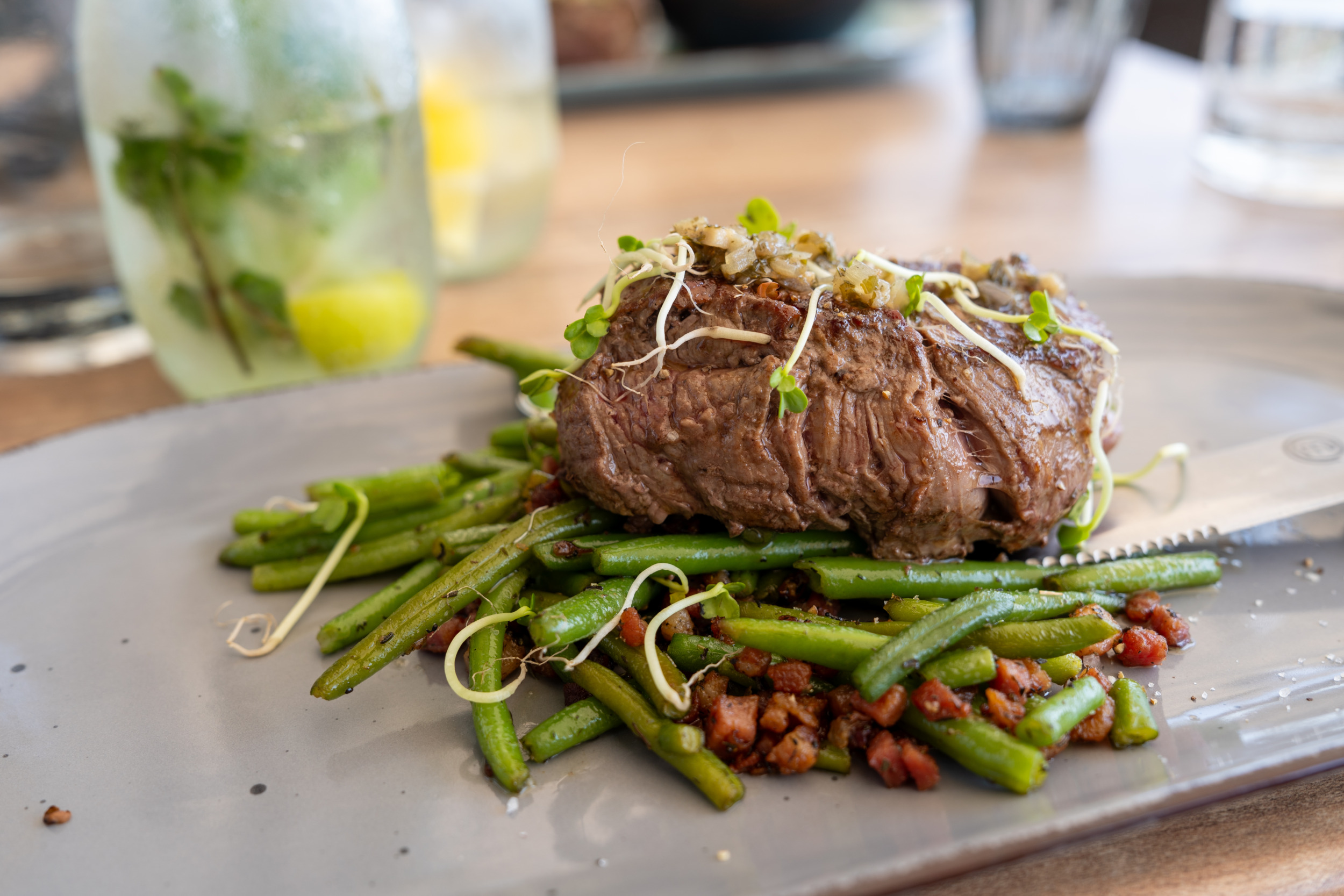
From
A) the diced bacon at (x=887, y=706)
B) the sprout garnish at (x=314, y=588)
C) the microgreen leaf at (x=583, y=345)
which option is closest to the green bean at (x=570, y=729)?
the diced bacon at (x=887, y=706)

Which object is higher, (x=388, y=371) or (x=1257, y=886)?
(x=388, y=371)

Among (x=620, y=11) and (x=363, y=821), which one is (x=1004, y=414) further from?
(x=620, y=11)

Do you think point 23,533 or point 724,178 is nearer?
point 23,533

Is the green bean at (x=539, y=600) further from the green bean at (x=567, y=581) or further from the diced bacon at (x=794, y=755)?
the diced bacon at (x=794, y=755)

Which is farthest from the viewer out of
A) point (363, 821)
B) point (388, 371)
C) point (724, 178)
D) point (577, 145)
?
point (577, 145)

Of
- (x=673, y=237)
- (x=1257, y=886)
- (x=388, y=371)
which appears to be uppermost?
(x=673, y=237)

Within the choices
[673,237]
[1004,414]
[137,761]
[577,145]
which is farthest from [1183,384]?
[577,145]


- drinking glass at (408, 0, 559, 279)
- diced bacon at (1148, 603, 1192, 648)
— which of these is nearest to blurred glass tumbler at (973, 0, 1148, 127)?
drinking glass at (408, 0, 559, 279)
